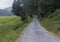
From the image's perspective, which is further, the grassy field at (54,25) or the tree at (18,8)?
Answer: the tree at (18,8)

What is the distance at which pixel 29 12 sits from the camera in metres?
84.9

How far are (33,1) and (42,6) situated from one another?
27.1 metres

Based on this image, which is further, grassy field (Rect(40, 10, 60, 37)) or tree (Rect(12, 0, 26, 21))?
tree (Rect(12, 0, 26, 21))

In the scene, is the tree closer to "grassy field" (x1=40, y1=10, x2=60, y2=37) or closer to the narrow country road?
"grassy field" (x1=40, y1=10, x2=60, y2=37)

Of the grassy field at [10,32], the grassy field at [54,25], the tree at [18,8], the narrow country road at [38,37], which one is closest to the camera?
the narrow country road at [38,37]

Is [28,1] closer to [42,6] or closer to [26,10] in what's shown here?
[26,10]

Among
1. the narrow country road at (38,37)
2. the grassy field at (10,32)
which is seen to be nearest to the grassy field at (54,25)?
the narrow country road at (38,37)

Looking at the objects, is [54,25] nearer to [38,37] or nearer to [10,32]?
[10,32]

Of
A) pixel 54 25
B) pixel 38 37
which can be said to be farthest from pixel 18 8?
pixel 38 37

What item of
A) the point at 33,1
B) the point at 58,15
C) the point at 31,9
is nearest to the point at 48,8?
the point at 58,15

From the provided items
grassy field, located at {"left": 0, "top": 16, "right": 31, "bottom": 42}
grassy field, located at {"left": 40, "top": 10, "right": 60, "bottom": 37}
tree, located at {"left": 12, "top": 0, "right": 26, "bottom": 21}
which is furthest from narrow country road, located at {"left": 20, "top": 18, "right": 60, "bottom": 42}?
tree, located at {"left": 12, "top": 0, "right": 26, "bottom": 21}

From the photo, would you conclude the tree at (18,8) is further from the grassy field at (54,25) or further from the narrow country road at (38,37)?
the narrow country road at (38,37)

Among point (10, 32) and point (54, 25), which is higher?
point (54, 25)

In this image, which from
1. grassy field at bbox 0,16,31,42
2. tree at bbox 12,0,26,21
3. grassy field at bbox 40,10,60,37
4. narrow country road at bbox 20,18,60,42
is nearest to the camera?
narrow country road at bbox 20,18,60,42
